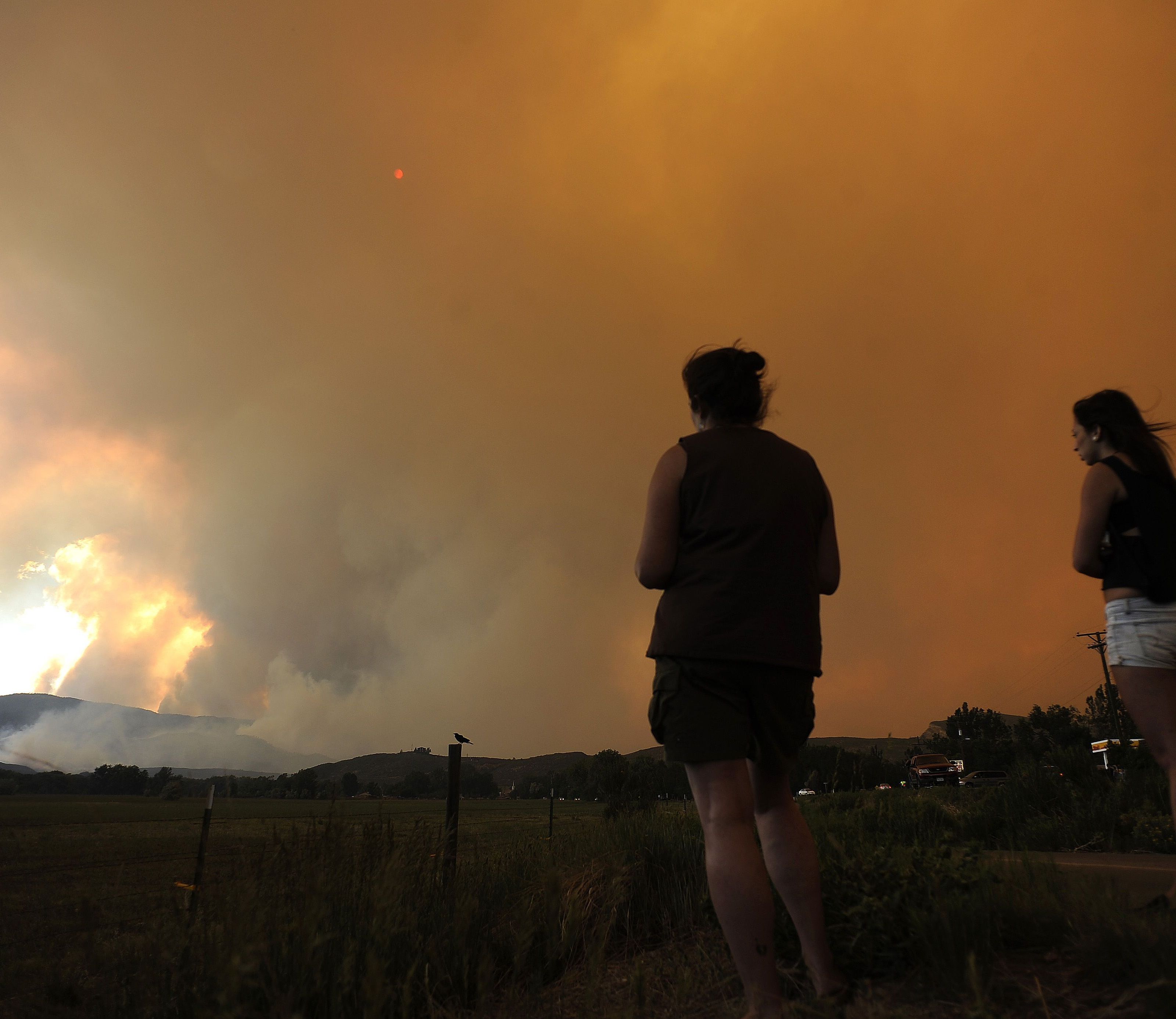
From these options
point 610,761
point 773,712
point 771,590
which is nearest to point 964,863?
point 773,712

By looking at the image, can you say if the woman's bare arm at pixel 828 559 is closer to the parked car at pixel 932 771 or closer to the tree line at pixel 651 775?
the tree line at pixel 651 775

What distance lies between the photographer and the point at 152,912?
3309mm

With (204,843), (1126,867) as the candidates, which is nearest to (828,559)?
(1126,867)

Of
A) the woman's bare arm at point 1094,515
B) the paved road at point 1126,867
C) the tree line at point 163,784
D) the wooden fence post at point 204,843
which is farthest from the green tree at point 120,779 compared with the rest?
the woman's bare arm at point 1094,515

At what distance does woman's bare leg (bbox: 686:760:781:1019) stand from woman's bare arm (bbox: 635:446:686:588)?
0.51m

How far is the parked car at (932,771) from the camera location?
3145 cm

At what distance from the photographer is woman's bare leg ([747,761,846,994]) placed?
1948mm

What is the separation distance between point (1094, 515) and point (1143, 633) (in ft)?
1.34

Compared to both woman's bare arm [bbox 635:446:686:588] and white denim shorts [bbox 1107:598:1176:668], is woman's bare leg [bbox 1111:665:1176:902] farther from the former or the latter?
woman's bare arm [bbox 635:446:686:588]

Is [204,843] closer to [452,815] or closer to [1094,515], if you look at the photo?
[452,815]

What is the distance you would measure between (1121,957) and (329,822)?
3.12 meters

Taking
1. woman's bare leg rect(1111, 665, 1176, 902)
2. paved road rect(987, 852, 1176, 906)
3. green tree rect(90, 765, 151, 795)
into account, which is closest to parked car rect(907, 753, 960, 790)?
paved road rect(987, 852, 1176, 906)

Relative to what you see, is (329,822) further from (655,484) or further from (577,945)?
(655,484)

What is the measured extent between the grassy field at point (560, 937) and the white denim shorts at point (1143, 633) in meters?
0.73
